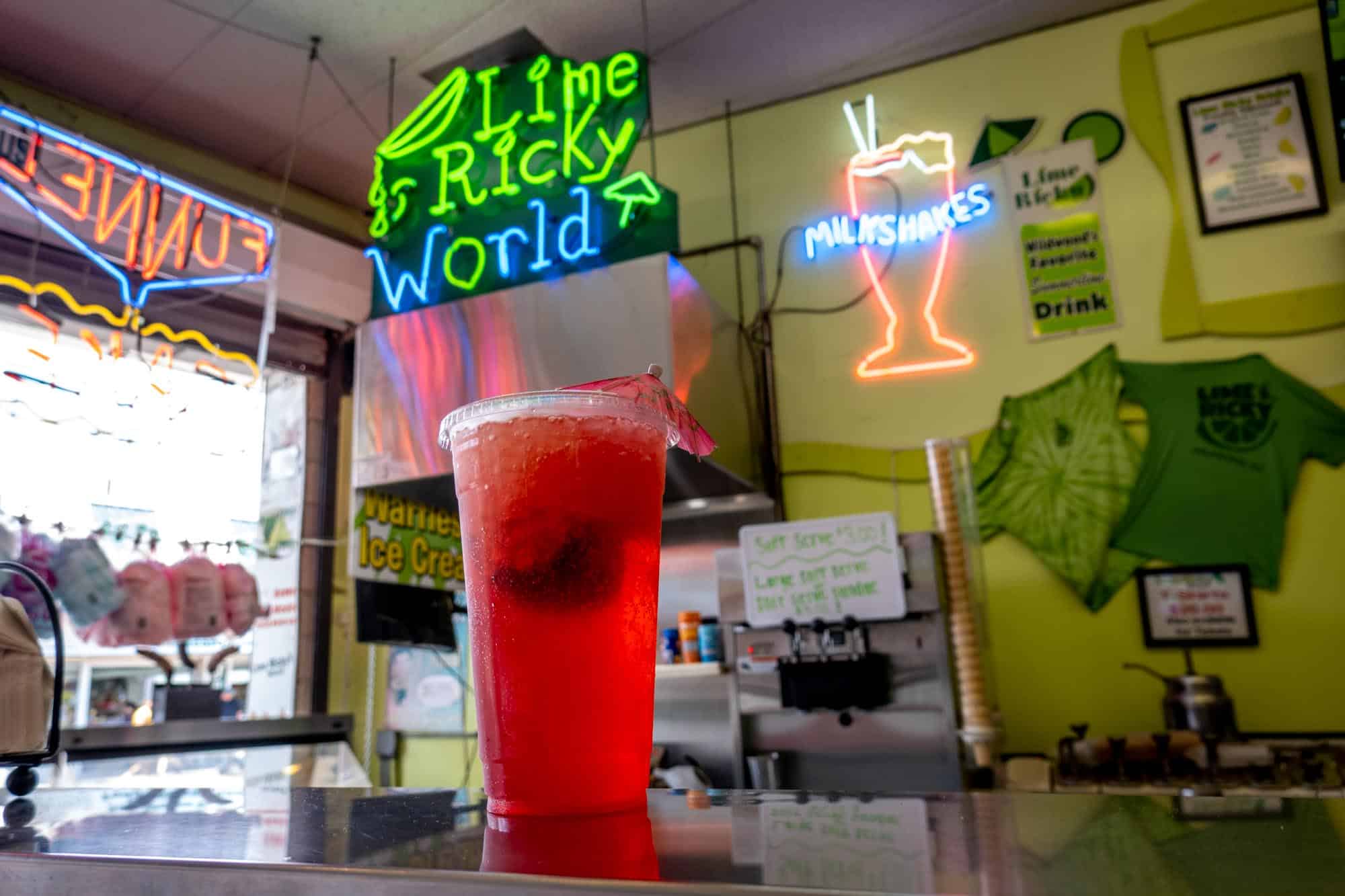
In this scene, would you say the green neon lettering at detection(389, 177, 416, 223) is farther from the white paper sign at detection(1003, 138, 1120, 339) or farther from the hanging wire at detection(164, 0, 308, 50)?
the white paper sign at detection(1003, 138, 1120, 339)

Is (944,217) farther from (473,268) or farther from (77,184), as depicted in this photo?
(77,184)

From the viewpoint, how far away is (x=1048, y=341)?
3.51m

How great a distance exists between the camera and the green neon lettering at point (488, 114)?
3.58m

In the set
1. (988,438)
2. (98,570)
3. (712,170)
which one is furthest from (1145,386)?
(98,570)

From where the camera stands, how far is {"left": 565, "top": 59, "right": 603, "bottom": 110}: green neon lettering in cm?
341

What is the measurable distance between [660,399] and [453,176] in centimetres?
309

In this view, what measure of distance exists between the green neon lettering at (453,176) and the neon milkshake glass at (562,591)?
2972 millimetres

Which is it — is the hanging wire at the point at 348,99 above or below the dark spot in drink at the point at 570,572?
above

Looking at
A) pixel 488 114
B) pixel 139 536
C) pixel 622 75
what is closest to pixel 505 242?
pixel 488 114

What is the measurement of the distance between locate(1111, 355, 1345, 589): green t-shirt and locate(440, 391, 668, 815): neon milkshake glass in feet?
9.89

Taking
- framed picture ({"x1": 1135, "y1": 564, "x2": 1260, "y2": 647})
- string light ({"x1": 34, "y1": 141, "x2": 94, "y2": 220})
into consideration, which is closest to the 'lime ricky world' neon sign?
string light ({"x1": 34, "y1": 141, "x2": 94, "y2": 220})

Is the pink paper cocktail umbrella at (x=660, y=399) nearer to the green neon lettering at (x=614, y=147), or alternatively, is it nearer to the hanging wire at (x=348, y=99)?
Result: the green neon lettering at (x=614, y=147)

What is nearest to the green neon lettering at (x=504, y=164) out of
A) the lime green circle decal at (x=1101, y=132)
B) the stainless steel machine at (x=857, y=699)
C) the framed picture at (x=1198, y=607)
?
the stainless steel machine at (x=857, y=699)

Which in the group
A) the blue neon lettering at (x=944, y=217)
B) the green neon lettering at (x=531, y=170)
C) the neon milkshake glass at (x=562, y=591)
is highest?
the green neon lettering at (x=531, y=170)
